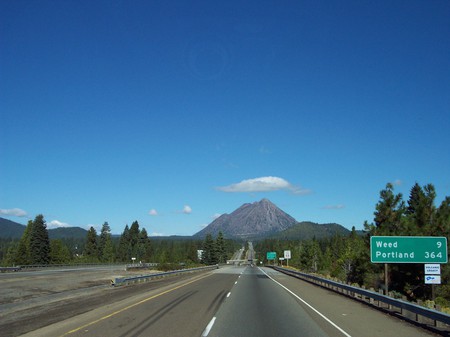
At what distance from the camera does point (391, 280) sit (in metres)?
29.6

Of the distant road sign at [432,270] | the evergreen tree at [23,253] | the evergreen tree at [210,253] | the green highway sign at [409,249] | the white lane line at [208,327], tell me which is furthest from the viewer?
the evergreen tree at [210,253]

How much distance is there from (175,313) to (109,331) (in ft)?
14.7

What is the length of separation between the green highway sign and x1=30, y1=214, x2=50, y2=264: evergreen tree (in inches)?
3196

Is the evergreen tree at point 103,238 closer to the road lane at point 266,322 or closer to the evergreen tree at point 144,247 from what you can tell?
the evergreen tree at point 144,247

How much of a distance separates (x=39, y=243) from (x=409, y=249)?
8324 centimetres

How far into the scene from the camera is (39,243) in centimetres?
9006

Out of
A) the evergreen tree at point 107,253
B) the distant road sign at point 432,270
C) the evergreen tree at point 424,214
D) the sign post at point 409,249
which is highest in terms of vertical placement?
the evergreen tree at point 424,214

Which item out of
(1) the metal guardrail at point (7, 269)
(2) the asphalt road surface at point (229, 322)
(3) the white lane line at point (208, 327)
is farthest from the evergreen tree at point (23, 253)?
(3) the white lane line at point (208, 327)

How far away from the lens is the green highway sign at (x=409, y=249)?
21609 mm

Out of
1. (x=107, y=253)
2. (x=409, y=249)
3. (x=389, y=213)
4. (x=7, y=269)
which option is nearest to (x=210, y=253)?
(x=107, y=253)

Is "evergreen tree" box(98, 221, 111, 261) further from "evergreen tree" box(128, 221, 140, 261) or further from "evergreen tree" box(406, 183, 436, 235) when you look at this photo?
"evergreen tree" box(406, 183, 436, 235)

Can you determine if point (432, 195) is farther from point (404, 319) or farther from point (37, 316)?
point (37, 316)

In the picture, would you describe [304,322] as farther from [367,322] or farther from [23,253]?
[23,253]

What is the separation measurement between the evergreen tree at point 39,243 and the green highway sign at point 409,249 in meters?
81.2
